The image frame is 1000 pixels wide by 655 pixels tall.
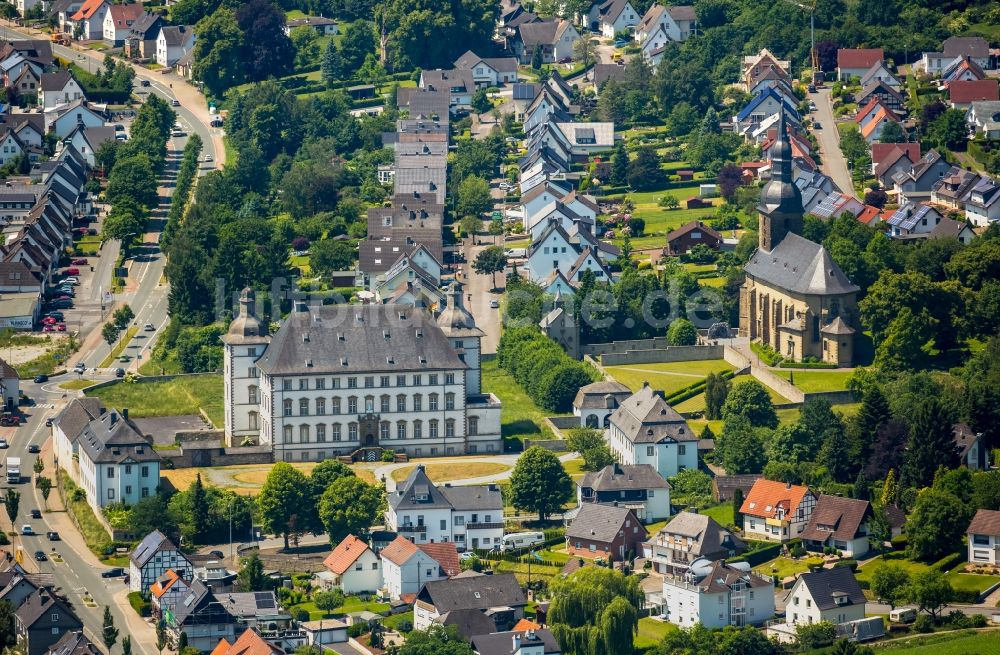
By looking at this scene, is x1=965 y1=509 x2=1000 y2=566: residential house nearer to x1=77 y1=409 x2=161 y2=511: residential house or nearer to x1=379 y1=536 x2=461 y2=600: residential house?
x1=379 y1=536 x2=461 y2=600: residential house

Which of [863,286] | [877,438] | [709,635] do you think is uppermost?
[863,286]

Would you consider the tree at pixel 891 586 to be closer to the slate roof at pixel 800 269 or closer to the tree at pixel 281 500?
the tree at pixel 281 500

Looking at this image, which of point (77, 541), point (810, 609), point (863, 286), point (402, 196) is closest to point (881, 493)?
point (810, 609)

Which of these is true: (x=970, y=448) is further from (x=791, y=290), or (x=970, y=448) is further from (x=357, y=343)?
(x=357, y=343)

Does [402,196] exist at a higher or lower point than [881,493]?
higher

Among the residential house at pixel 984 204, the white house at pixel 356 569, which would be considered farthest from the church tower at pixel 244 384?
the residential house at pixel 984 204

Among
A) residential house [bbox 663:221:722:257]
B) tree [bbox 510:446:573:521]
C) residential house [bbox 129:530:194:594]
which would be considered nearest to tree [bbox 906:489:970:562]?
tree [bbox 510:446:573:521]

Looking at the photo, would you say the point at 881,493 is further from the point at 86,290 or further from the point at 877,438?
the point at 86,290
